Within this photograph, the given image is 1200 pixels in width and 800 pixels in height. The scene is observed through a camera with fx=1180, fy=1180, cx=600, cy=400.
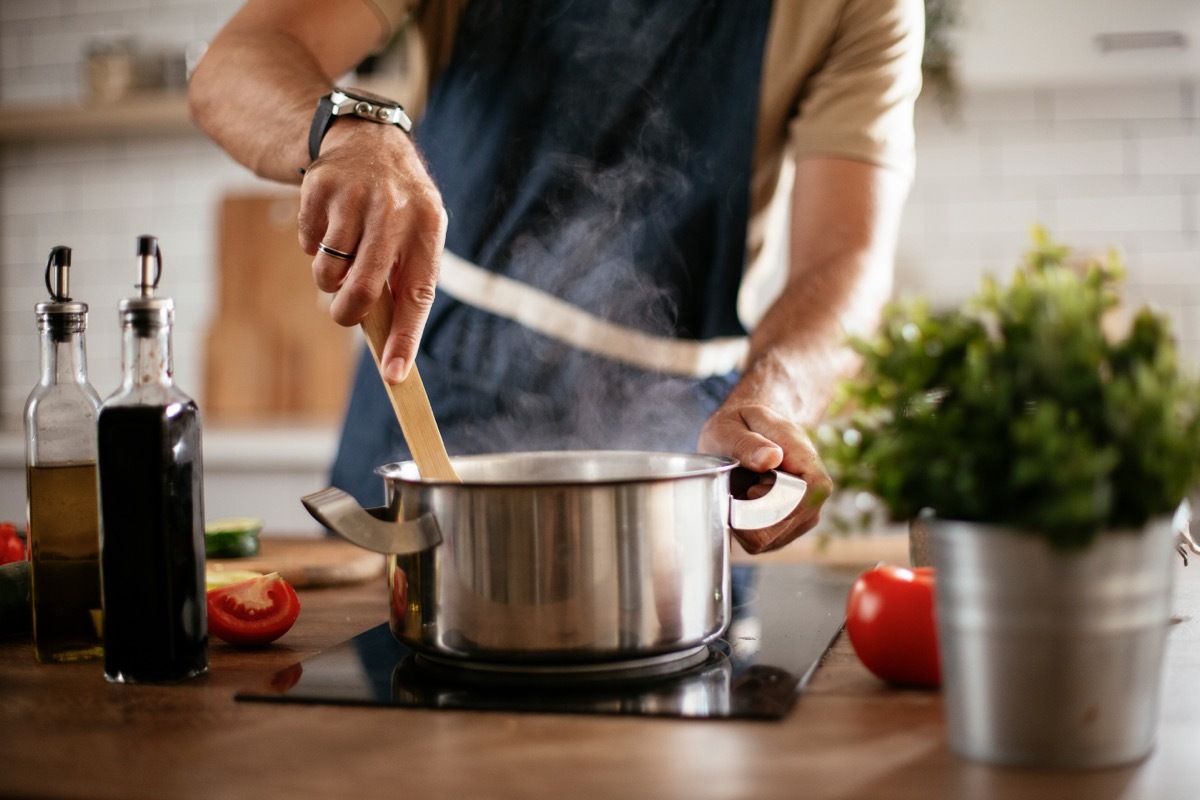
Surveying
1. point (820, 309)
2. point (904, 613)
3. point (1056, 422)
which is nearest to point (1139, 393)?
point (1056, 422)

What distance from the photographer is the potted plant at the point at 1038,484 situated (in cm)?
54

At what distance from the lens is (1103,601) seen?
57 cm

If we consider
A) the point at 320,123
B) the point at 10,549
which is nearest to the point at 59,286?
the point at 320,123

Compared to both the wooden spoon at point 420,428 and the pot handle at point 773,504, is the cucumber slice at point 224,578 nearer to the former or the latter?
the wooden spoon at point 420,428

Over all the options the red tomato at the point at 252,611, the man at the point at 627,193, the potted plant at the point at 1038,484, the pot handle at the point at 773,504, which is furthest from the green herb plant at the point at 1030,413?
the man at the point at 627,193

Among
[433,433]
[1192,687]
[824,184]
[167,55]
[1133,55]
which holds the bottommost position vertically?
[1192,687]

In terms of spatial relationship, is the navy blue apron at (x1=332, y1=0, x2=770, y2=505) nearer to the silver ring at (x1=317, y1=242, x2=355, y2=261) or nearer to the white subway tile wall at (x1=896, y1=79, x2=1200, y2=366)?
the silver ring at (x1=317, y1=242, x2=355, y2=261)

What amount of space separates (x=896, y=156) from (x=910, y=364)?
97cm

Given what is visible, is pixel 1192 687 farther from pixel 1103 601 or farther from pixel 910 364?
pixel 910 364

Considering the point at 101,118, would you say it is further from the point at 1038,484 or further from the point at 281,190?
the point at 1038,484

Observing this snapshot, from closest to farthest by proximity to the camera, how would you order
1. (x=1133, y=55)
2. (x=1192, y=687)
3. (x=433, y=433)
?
(x=1192, y=687) → (x=433, y=433) → (x=1133, y=55)

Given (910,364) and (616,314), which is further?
(616,314)

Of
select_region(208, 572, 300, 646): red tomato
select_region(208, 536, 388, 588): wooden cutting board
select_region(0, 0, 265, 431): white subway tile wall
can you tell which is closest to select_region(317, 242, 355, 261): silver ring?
select_region(208, 572, 300, 646): red tomato

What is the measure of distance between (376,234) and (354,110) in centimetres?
16
